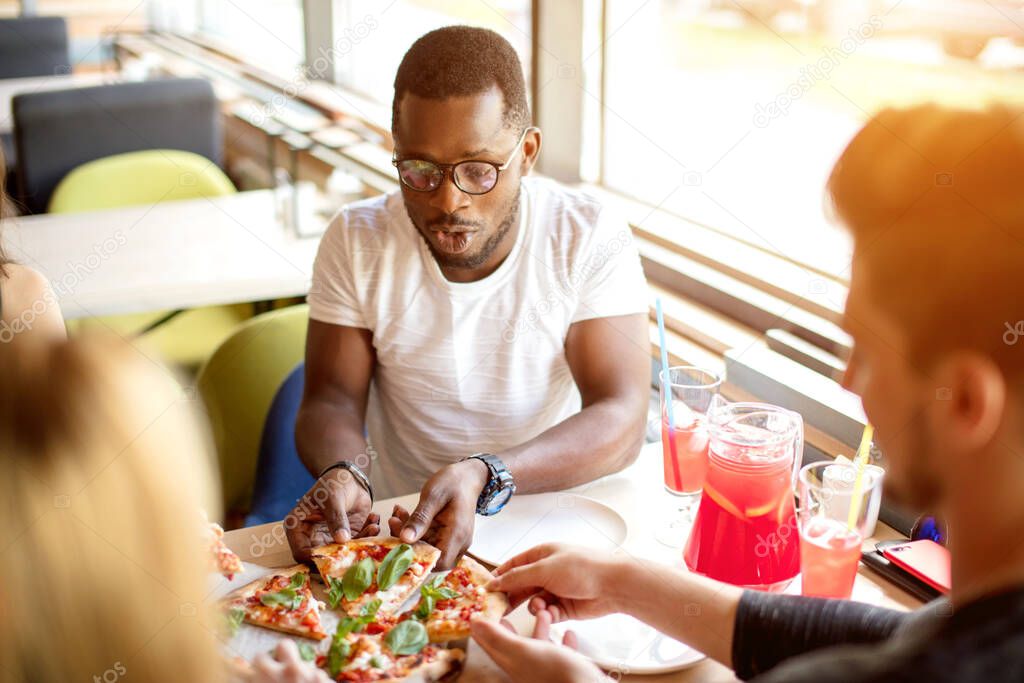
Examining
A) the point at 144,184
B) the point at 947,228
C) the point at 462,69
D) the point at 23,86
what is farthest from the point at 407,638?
the point at 23,86

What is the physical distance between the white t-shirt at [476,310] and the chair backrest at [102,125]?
2.67 m

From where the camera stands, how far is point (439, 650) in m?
1.34

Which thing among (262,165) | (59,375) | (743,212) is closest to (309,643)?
(59,375)

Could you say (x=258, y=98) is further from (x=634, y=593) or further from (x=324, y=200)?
(x=634, y=593)

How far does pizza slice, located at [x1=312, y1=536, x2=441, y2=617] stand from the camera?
144 cm

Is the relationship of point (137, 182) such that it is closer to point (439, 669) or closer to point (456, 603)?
point (456, 603)

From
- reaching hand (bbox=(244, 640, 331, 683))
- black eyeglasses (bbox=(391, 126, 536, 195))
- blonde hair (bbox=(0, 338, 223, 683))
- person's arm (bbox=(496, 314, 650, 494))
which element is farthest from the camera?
black eyeglasses (bbox=(391, 126, 536, 195))

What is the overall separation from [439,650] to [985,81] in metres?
1.43

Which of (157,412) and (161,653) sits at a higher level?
(157,412)

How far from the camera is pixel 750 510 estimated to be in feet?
4.83

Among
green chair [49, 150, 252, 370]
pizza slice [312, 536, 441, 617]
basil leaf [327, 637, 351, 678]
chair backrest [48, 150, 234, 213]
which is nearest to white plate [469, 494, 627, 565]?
pizza slice [312, 536, 441, 617]

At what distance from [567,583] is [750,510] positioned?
0.92ft

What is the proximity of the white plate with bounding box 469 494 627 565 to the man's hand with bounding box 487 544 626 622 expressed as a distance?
0.45 ft

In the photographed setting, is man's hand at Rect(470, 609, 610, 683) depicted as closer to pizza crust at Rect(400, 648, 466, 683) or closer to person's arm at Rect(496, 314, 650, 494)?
pizza crust at Rect(400, 648, 466, 683)
